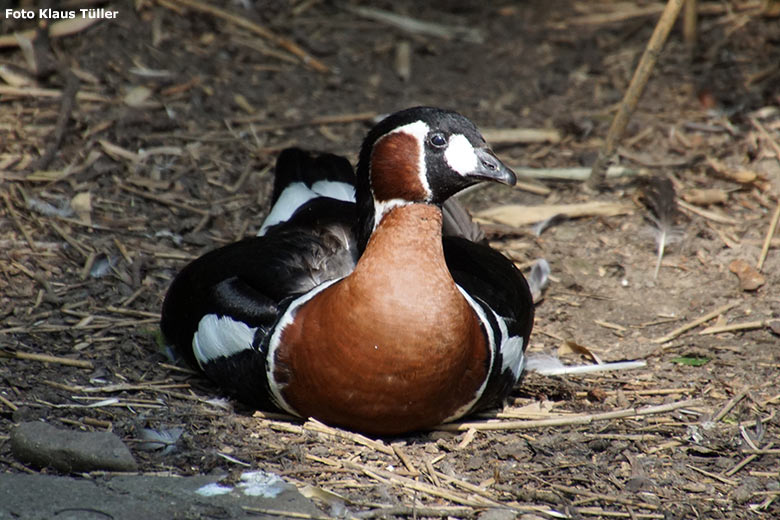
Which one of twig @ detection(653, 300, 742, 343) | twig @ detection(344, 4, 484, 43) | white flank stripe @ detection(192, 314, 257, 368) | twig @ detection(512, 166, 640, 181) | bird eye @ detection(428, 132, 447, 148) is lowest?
twig @ detection(653, 300, 742, 343)

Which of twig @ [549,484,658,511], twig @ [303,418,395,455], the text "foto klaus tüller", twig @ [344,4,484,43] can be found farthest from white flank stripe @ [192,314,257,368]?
twig @ [344,4,484,43]

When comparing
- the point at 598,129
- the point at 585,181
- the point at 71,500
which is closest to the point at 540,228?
the point at 585,181

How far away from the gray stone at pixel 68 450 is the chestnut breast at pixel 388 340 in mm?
715

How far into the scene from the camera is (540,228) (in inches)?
226

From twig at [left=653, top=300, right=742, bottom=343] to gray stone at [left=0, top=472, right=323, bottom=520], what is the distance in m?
2.23

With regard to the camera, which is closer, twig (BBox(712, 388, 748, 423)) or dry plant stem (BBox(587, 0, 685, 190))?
twig (BBox(712, 388, 748, 423))

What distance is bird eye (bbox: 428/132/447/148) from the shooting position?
3.81 meters

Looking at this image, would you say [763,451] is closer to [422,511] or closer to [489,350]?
[489,350]

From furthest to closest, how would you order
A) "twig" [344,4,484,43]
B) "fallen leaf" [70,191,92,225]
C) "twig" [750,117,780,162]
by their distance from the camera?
"twig" [344,4,484,43], "twig" [750,117,780,162], "fallen leaf" [70,191,92,225]

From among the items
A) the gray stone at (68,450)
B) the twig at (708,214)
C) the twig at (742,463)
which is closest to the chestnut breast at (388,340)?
the gray stone at (68,450)

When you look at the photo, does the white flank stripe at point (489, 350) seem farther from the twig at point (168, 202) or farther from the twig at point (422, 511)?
the twig at point (168, 202)

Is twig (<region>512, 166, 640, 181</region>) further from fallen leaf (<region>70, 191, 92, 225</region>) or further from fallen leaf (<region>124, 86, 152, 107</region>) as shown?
fallen leaf (<region>70, 191, 92, 225</region>)

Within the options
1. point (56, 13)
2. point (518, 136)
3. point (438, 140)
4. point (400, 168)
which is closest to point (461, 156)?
point (438, 140)

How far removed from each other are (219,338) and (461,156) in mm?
1266
